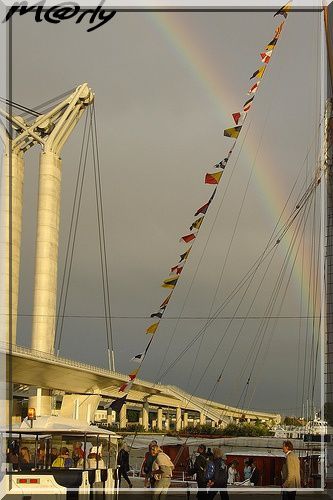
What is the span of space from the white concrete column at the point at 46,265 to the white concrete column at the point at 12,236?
7.39 ft

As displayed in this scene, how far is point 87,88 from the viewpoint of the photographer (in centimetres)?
8706

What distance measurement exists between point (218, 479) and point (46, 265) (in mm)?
59985

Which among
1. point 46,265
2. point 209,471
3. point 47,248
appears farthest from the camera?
point 47,248

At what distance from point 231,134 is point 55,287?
57138 mm

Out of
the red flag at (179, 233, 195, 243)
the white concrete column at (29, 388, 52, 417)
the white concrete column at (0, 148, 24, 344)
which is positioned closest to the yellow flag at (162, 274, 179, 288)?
the red flag at (179, 233, 195, 243)

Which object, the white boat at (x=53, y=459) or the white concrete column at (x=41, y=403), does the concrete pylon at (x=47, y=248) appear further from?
the white boat at (x=53, y=459)

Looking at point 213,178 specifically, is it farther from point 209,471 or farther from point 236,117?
point 209,471

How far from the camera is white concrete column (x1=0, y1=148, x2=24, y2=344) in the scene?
209ft

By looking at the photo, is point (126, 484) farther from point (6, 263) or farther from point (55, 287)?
point (55, 287)

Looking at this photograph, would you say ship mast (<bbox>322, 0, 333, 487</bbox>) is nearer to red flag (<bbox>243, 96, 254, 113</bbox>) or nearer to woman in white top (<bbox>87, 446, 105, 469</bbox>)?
red flag (<bbox>243, 96, 254, 113</bbox>)

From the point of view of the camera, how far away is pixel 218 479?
1833cm

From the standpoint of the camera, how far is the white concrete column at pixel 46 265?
7700 cm

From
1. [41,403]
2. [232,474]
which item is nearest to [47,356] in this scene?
[41,403]

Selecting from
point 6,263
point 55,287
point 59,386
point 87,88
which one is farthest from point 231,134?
point 59,386
